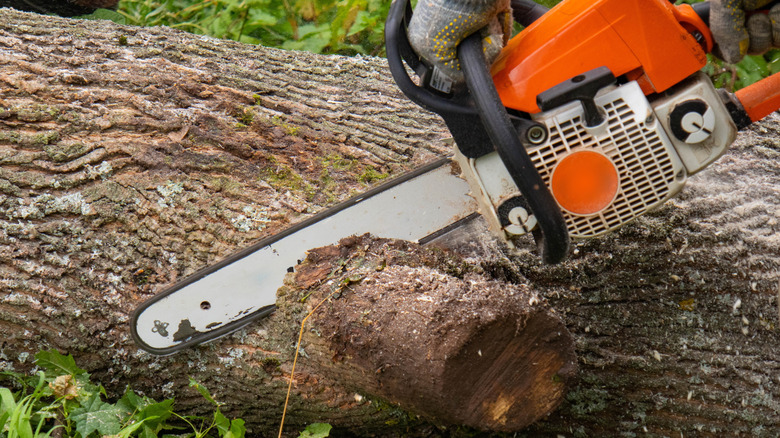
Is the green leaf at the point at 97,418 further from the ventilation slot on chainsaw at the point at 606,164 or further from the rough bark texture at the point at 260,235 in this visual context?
the ventilation slot on chainsaw at the point at 606,164

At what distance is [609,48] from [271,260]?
105 cm

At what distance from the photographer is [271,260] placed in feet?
5.74

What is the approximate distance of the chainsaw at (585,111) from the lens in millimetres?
1329

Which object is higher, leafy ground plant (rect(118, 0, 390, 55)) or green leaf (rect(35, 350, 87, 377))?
leafy ground plant (rect(118, 0, 390, 55))

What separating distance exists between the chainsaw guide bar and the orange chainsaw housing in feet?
1.50

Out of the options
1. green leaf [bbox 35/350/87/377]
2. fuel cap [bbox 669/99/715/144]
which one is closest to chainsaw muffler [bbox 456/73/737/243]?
fuel cap [bbox 669/99/715/144]

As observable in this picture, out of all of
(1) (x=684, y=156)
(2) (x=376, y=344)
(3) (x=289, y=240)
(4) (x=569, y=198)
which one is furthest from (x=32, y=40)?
(1) (x=684, y=156)

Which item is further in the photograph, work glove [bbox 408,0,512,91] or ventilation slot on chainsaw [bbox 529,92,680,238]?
ventilation slot on chainsaw [bbox 529,92,680,238]

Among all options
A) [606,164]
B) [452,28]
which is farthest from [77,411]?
[606,164]

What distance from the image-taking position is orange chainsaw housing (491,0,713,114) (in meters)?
1.34

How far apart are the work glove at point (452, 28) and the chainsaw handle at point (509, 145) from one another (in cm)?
3

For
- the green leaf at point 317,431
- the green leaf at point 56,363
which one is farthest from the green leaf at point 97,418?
the green leaf at point 317,431

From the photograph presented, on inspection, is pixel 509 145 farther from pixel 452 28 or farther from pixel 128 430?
pixel 128 430

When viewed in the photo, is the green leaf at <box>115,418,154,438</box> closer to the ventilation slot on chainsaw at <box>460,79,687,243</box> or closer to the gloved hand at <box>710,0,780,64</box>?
the ventilation slot on chainsaw at <box>460,79,687,243</box>
